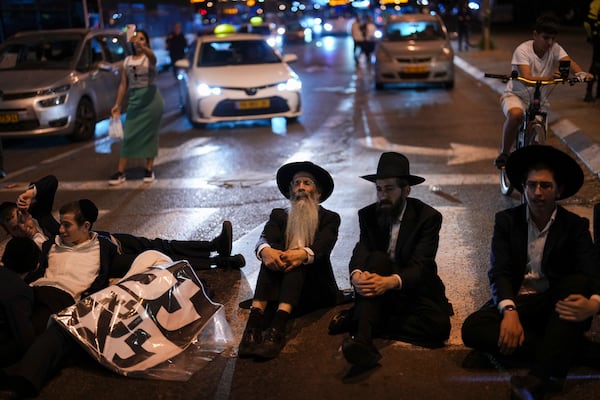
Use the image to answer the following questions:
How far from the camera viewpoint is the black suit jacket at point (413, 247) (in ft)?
14.2

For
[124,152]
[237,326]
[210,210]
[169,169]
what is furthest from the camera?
[169,169]

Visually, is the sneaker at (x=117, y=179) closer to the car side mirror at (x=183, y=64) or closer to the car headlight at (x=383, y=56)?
the car side mirror at (x=183, y=64)

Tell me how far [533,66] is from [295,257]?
3851 millimetres

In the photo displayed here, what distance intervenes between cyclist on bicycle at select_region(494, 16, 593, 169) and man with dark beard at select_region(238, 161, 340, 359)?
9.89ft

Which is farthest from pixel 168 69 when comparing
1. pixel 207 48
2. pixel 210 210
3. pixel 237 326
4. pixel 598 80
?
pixel 237 326

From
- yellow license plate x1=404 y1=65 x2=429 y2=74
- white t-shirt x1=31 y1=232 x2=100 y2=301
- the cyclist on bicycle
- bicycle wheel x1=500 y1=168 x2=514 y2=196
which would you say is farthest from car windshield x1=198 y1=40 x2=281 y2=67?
white t-shirt x1=31 y1=232 x2=100 y2=301

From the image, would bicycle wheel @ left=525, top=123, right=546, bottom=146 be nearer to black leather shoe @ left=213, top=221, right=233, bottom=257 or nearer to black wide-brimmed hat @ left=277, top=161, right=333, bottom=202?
black wide-brimmed hat @ left=277, top=161, right=333, bottom=202

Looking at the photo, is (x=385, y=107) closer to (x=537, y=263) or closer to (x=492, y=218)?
(x=492, y=218)

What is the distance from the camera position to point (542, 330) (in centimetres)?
407

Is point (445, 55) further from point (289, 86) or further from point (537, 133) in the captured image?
point (537, 133)

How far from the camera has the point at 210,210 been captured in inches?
300

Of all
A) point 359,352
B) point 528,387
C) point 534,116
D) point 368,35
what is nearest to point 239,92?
point 534,116

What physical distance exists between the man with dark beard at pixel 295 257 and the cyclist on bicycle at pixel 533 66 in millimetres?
3015

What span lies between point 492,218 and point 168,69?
868 inches
